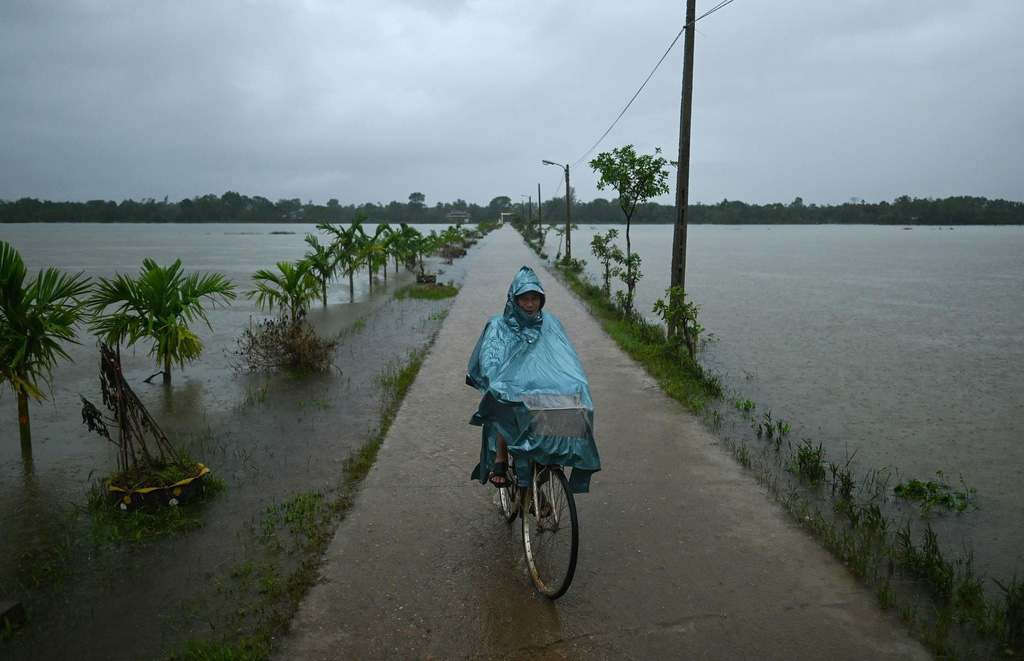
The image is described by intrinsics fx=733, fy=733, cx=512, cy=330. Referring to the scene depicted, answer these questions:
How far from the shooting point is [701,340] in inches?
558

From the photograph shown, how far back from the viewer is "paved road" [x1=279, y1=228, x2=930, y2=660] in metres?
3.42

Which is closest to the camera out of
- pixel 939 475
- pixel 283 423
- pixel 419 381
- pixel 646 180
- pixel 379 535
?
pixel 379 535

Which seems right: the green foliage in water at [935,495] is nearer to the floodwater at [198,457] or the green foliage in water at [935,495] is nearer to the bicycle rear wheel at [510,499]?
the bicycle rear wheel at [510,499]

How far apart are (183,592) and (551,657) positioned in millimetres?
2049

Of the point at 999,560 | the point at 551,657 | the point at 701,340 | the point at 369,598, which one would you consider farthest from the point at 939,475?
the point at 701,340

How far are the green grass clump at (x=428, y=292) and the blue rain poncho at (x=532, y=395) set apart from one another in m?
15.4

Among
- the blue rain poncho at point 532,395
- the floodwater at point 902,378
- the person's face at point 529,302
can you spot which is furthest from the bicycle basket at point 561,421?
the floodwater at point 902,378

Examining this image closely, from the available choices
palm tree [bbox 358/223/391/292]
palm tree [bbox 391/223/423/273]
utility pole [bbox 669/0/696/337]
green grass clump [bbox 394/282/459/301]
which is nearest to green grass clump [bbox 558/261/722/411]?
utility pole [bbox 669/0/696/337]

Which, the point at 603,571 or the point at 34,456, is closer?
the point at 603,571

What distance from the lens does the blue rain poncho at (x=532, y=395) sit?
371 centimetres

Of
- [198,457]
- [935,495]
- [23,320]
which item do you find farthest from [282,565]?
[935,495]

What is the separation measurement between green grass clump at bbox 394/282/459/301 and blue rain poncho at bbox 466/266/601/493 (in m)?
15.4

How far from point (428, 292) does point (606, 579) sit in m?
17.1

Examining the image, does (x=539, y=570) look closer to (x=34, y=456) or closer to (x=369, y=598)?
(x=369, y=598)
